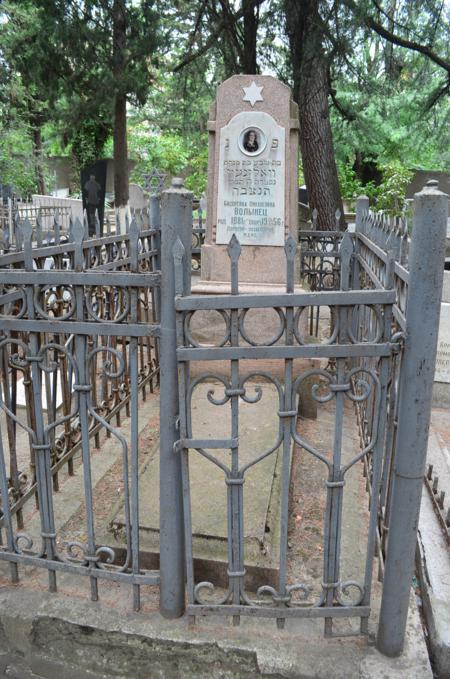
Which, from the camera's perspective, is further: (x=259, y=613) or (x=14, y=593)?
(x=14, y=593)

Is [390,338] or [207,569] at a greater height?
[390,338]

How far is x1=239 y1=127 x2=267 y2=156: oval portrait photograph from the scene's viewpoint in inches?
199

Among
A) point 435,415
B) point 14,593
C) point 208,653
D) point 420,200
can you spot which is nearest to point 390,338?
point 420,200

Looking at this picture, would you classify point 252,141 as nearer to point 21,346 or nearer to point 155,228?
point 155,228

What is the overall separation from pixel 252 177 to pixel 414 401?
367 centimetres

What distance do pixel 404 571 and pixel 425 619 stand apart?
0.63 metres

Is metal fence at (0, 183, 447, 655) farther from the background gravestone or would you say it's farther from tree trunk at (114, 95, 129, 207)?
tree trunk at (114, 95, 129, 207)

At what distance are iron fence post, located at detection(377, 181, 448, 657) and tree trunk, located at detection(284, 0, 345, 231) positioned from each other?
7160 millimetres

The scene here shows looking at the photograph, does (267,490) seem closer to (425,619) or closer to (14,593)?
(425,619)

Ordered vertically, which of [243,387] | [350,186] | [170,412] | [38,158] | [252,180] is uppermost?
[38,158]

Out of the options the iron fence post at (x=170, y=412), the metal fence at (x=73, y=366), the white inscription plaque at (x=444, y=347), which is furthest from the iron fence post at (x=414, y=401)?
the white inscription plaque at (x=444, y=347)

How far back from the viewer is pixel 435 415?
538cm

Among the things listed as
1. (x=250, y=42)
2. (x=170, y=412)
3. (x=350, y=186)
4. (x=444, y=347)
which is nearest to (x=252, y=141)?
(x=444, y=347)

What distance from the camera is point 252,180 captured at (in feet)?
16.9
